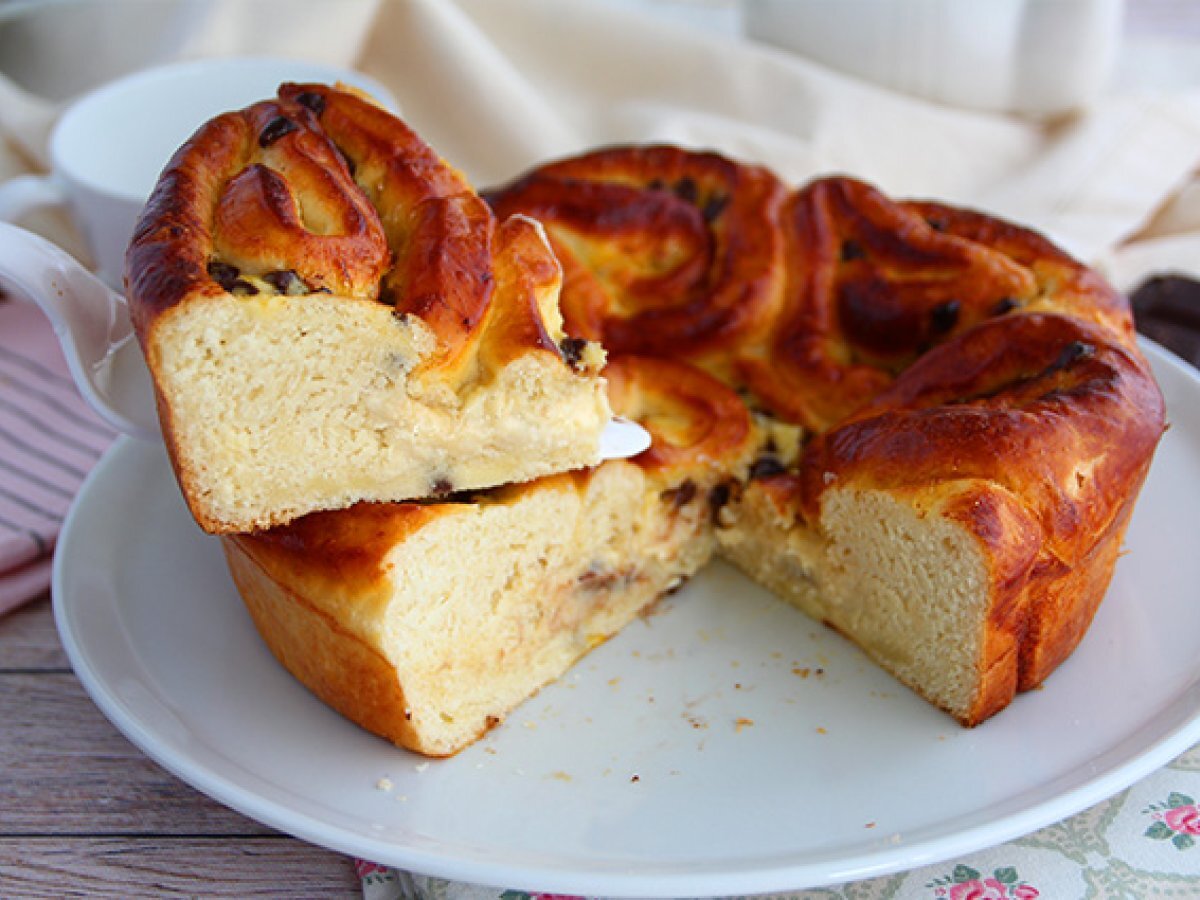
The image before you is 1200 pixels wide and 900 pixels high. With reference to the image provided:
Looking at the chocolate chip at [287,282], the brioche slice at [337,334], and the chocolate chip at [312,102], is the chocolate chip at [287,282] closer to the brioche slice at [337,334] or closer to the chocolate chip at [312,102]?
the brioche slice at [337,334]

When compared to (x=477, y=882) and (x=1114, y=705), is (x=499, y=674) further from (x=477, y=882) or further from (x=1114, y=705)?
(x=1114, y=705)

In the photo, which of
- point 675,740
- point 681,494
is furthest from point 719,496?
point 675,740

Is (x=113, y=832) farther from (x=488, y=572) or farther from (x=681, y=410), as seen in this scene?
(x=681, y=410)

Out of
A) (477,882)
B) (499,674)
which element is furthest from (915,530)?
(477,882)

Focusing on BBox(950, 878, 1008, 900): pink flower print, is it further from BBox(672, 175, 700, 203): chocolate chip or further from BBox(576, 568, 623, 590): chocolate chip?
BBox(672, 175, 700, 203): chocolate chip

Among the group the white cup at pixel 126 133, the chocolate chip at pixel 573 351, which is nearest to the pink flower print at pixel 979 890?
the chocolate chip at pixel 573 351

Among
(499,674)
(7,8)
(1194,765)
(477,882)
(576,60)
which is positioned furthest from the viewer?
(7,8)

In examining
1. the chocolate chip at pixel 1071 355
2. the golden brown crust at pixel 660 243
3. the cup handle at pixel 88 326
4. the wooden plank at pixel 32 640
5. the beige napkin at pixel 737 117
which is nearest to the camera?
the cup handle at pixel 88 326
